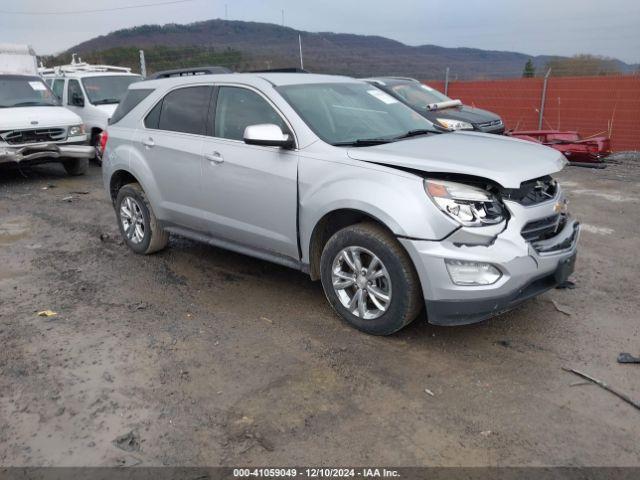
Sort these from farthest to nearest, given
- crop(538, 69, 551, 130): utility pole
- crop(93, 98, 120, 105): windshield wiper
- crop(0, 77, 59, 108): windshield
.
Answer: crop(538, 69, 551, 130): utility pole < crop(93, 98, 120, 105): windshield wiper < crop(0, 77, 59, 108): windshield

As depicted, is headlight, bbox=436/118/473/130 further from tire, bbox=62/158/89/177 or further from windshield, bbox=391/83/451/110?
tire, bbox=62/158/89/177

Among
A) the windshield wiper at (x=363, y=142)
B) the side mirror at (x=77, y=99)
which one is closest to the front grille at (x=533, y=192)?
the windshield wiper at (x=363, y=142)

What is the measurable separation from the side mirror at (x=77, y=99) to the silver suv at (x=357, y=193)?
697 centimetres

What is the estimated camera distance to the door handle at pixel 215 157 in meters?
4.53

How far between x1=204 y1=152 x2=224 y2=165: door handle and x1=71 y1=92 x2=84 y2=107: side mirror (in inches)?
324

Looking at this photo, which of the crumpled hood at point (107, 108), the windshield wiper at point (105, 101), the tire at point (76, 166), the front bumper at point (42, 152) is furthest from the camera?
the windshield wiper at point (105, 101)

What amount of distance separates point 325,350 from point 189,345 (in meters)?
0.96

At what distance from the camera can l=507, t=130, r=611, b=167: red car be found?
10438mm

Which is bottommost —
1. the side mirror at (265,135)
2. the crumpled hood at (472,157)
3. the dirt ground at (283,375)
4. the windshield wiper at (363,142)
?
the dirt ground at (283,375)

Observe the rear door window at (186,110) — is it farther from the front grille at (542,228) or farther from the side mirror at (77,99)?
the side mirror at (77,99)

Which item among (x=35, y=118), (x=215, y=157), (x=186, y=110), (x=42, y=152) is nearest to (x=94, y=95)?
(x=35, y=118)

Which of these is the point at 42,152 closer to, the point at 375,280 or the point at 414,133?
the point at 414,133

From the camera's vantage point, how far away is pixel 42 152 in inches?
376

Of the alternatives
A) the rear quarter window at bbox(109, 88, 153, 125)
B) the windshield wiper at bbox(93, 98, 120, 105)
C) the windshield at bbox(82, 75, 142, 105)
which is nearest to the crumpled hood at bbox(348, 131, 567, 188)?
the rear quarter window at bbox(109, 88, 153, 125)
